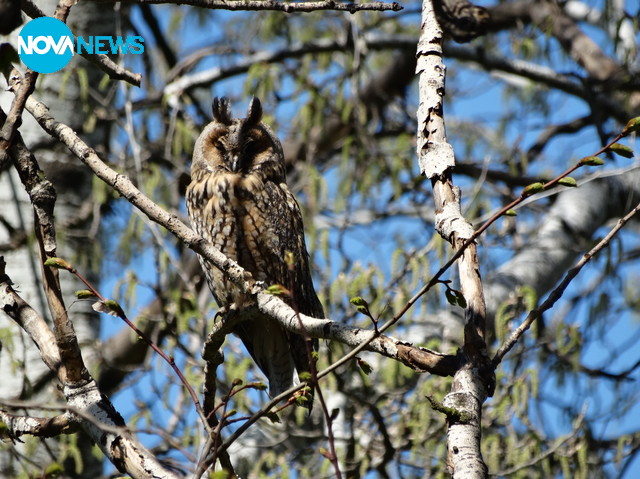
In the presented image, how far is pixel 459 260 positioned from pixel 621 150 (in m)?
0.36

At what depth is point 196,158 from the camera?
3238mm

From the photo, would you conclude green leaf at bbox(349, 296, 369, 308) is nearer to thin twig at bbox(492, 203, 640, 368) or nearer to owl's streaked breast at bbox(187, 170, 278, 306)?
thin twig at bbox(492, 203, 640, 368)

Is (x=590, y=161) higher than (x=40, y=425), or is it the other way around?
(x=590, y=161)

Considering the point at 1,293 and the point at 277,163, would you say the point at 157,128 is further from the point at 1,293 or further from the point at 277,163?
the point at 1,293

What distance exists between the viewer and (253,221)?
292 cm

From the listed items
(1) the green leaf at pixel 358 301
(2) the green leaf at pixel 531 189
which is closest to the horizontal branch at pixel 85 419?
(1) the green leaf at pixel 358 301

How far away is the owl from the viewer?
293 cm

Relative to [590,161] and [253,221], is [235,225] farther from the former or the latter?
[590,161]

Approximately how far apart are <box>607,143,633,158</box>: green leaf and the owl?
1.57 metres

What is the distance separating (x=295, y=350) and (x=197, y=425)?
0.55 m

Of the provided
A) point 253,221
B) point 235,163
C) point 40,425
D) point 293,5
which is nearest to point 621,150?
point 293,5

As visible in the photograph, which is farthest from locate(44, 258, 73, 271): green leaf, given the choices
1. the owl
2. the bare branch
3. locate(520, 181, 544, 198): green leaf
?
the owl

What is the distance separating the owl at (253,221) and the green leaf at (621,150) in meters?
1.57

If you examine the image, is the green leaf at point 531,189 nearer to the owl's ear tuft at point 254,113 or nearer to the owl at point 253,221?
the owl at point 253,221
